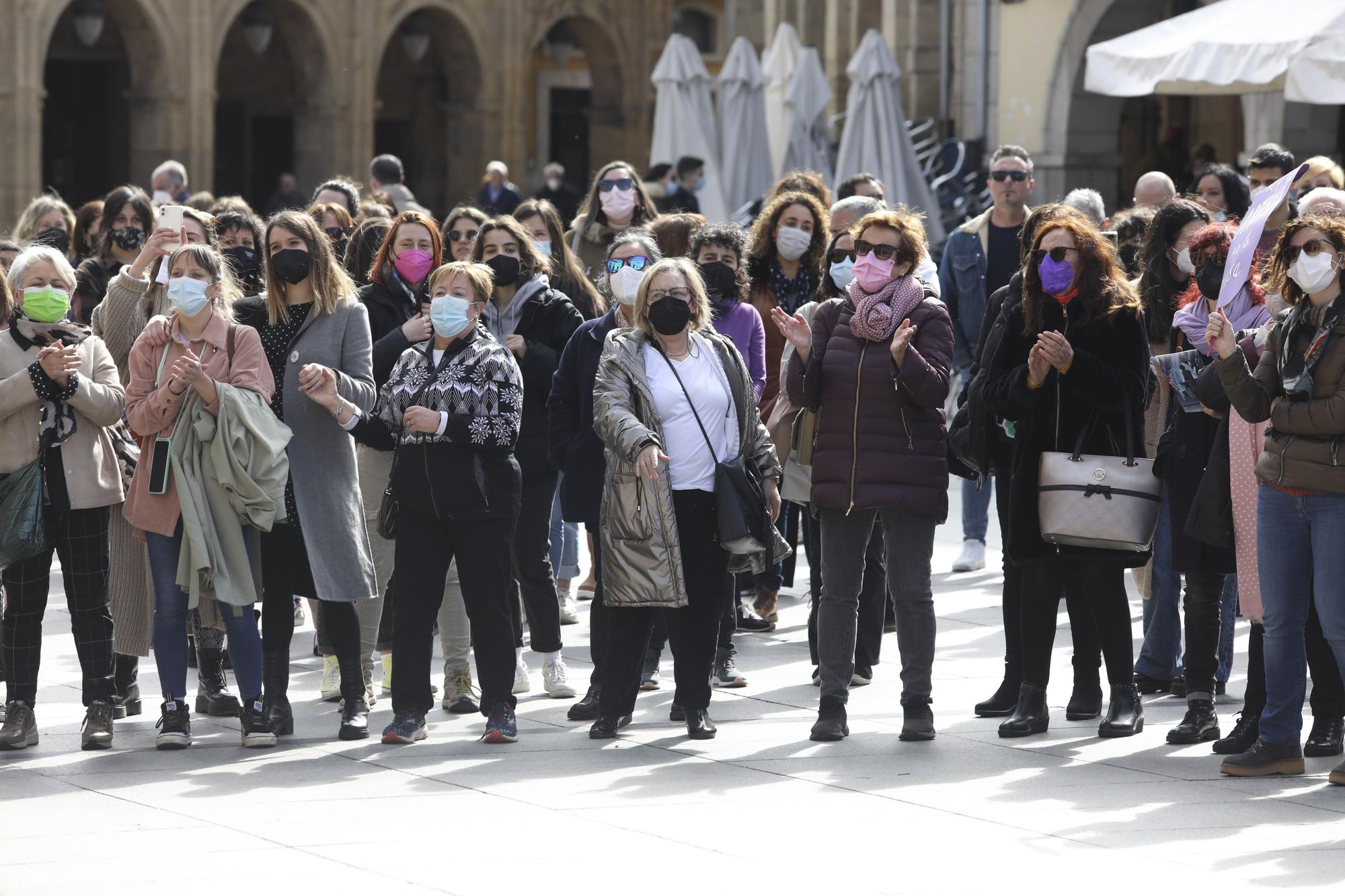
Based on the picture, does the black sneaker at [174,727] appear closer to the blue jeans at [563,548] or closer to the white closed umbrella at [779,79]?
the blue jeans at [563,548]

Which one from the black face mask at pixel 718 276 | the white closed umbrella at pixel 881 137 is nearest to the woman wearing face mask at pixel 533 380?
the black face mask at pixel 718 276

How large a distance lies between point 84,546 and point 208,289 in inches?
42.9

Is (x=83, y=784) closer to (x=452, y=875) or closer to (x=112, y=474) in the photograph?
(x=112, y=474)

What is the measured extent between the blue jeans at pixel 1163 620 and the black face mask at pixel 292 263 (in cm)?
351

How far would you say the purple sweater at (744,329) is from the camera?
9016mm

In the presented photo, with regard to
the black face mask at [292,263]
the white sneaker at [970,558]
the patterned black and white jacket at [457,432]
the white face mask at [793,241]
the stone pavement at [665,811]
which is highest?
the white face mask at [793,241]

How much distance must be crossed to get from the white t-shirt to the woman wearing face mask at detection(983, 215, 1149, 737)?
1.00 metres

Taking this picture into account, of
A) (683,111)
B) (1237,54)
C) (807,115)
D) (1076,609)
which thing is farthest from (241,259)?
(807,115)

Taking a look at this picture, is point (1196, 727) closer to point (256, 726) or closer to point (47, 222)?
Result: point (256, 726)

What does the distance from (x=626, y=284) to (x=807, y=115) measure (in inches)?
511

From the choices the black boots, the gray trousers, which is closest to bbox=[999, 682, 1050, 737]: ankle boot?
the gray trousers

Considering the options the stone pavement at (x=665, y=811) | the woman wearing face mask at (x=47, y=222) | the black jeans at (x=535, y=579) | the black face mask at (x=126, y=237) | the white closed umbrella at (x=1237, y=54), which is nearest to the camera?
the stone pavement at (x=665, y=811)

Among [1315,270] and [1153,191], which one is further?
[1153,191]

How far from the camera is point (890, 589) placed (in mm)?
7574
